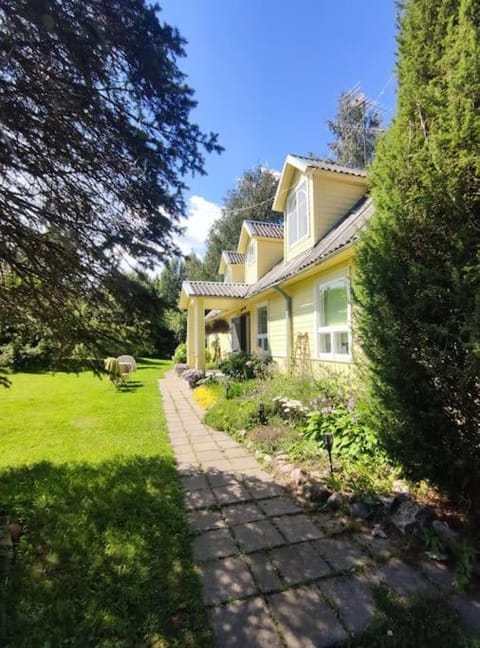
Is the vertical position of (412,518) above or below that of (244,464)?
above

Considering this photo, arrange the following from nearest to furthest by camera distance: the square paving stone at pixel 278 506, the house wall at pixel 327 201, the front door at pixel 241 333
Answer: the square paving stone at pixel 278 506, the house wall at pixel 327 201, the front door at pixel 241 333

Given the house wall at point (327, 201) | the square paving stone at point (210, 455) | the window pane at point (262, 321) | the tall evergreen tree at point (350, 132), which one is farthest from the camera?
the tall evergreen tree at point (350, 132)

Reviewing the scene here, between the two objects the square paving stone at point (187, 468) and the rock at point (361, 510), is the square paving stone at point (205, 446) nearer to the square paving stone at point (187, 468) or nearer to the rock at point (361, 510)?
the square paving stone at point (187, 468)

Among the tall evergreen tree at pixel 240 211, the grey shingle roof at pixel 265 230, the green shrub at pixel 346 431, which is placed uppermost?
the tall evergreen tree at pixel 240 211

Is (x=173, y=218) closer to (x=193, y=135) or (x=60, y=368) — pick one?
(x=193, y=135)

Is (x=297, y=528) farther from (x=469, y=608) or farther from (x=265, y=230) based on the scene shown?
(x=265, y=230)

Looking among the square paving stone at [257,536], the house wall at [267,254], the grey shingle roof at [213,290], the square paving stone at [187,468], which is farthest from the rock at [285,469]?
the house wall at [267,254]

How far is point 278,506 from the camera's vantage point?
3.48m

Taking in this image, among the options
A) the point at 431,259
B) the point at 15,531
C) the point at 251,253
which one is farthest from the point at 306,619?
the point at 251,253

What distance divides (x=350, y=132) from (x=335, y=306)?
17.8m

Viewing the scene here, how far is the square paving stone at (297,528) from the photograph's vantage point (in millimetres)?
2926

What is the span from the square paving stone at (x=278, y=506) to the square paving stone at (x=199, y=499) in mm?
575

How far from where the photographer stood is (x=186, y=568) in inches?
99.9

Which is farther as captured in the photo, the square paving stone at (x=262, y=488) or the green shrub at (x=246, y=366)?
the green shrub at (x=246, y=366)
